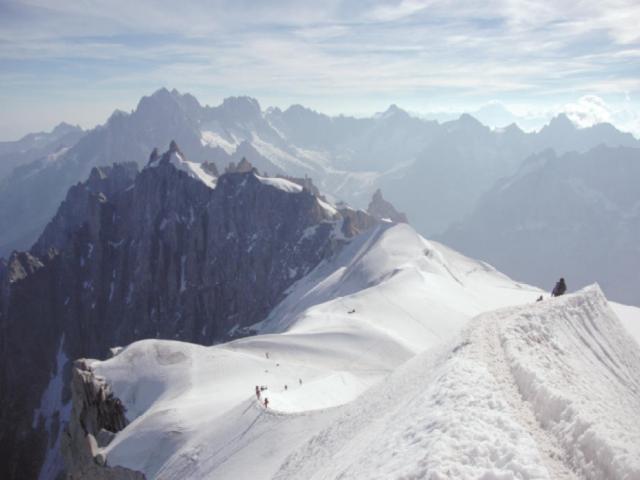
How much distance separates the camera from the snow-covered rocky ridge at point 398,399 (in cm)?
1346

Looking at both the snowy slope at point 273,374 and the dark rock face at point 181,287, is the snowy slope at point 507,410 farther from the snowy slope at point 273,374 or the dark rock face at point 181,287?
the dark rock face at point 181,287

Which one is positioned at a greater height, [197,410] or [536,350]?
[536,350]

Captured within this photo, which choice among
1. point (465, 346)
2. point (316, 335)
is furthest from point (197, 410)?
point (465, 346)

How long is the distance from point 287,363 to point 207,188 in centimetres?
14900

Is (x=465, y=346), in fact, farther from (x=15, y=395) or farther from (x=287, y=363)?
(x=15, y=395)

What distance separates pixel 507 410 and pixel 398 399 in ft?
22.0

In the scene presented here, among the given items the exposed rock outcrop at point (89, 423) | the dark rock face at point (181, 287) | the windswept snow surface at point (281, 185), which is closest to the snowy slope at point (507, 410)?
the exposed rock outcrop at point (89, 423)

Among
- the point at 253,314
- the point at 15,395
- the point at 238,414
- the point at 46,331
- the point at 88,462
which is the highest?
the point at 238,414

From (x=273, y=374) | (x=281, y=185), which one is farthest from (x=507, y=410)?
(x=281, y=185)

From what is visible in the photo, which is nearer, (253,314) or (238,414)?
(238,414)

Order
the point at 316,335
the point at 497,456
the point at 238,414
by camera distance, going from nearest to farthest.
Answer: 1. the point at 497,456
2. the point at 238,414
3. the point at 316,335

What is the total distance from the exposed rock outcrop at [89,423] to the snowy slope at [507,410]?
2949cm

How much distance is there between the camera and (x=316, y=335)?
201 feet

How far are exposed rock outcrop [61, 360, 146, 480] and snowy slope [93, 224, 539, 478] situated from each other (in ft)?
5.00
